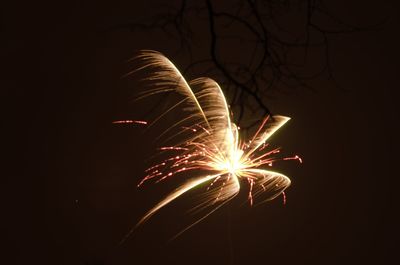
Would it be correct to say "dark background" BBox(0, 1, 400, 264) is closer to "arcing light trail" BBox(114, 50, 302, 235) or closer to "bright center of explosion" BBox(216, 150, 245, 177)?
"arcing light trail" BBox(114, 50, 302, 235)

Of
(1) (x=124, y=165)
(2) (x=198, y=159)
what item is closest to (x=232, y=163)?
(2) (x=198, y=159)

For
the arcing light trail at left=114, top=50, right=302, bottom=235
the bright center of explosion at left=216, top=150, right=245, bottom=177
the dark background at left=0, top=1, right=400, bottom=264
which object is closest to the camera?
the bright center of explosion at left=216, top=150, right=245, bottom=177

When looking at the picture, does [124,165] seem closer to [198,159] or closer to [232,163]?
[198,159]

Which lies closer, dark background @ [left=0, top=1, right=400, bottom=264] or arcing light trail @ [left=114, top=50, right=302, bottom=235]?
arcing light trail @ [left=114, top=50, right=302, bottom=235]

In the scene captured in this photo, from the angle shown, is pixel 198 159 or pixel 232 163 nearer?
pixel 232 163

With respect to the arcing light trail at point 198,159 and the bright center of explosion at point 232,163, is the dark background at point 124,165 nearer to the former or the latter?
the arcing light trail at point 198,159

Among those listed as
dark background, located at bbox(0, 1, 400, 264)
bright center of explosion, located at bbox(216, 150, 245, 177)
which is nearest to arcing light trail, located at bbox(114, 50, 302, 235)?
dark background, located at bbox(0, 1, 400, 264)

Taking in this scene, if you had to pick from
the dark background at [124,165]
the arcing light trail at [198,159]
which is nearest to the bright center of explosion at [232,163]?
the arcing light trail at [198,159]

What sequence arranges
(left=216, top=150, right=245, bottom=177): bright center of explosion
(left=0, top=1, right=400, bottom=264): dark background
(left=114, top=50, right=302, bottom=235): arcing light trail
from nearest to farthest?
1. (left=216, top=150, right=245, bottom=177): bright center of explosion
2. (left=114, top=50, right=302, bottom=235): arcing light trail
3. (left=0, top=1, right=400, bottom=264): dark background

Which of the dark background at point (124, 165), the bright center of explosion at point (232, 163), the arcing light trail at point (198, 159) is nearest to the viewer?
the bright center of explosion at point (232, 163)
